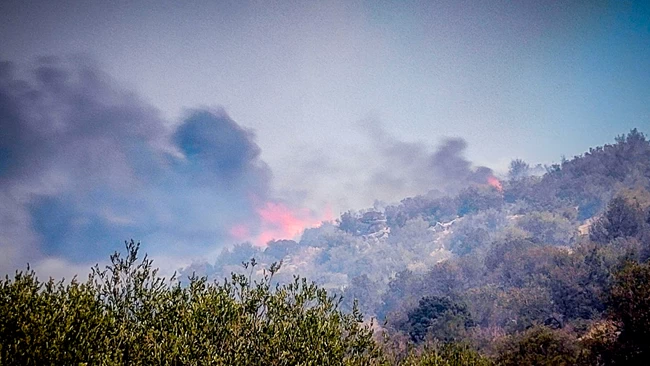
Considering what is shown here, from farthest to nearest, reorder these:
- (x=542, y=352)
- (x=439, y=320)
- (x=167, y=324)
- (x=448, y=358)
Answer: (x=439, y=320) → (x=542, y=352) → (x=448, y=358) → (x=167, y=324)

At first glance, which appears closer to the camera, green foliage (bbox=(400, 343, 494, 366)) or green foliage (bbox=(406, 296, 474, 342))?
green foliage (bbox=(400, 343, 494, 366))

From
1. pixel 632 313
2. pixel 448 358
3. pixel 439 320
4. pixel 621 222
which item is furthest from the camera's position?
pixel 621 222

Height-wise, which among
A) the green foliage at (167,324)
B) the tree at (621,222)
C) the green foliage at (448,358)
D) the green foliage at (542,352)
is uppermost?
the tree at (621,222)

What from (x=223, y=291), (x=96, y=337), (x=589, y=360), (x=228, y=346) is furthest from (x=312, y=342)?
(x=589, y=360)

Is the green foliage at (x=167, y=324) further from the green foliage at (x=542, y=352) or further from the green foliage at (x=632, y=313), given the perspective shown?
the green foliage at (x=632, y=313)

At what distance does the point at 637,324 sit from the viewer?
5547 cm

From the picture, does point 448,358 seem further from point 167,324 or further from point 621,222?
point 621,222

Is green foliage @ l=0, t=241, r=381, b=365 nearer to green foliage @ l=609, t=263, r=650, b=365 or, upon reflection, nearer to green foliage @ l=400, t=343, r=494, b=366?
green foliage @ l=400, t=343, r=494, b=366

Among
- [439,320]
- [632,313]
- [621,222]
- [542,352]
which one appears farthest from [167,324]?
[621,222]

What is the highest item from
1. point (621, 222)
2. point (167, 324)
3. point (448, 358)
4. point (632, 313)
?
point (621, 222)

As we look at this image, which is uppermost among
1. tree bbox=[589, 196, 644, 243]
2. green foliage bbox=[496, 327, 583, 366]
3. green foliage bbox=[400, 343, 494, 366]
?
tree bbox=[589, 196, 644, 243]

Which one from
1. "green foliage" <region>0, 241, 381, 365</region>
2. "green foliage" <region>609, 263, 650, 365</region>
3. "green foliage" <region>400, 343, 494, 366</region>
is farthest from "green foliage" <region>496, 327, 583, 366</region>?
"green foliage" <region>0, 241, 381, 365</region>

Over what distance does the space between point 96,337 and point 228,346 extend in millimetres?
6606

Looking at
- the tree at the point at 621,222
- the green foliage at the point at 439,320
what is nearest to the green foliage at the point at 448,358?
the green foliage at the point at 439,320
